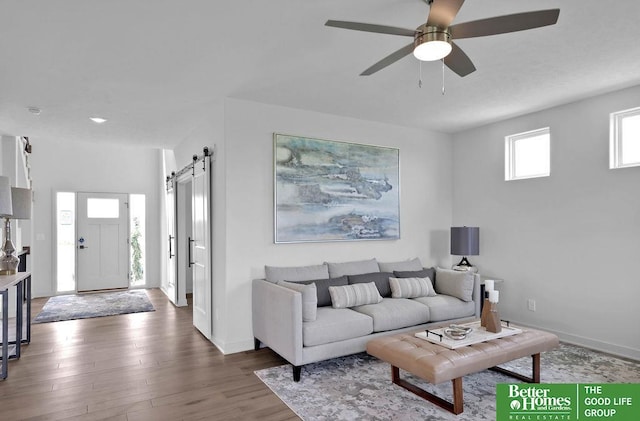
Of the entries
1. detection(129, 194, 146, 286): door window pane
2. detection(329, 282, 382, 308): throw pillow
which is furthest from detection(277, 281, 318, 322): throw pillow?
detection(129, 194, 146, 286): door window pane

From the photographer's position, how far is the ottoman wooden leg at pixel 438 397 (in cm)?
270

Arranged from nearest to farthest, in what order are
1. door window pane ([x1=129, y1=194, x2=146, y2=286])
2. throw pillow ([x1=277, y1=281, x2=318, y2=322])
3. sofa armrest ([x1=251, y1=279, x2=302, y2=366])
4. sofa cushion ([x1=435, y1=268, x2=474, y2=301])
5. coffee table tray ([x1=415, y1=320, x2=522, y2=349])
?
coffee table tray ([x1=415, y1=320, x2=522, y2=349]) → sofa armrest ([x1=251, y1=279, x2=302, y2=366]) → throw pillow ([x1=277, y1=281, x2=318, y2=322]) → sofa cushion ([x1=435, y1=268, x2=474, y2=301]) → door window pane ([x1=129, y1=194, x2=146, y2=286])

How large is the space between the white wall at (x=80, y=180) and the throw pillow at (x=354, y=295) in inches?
218

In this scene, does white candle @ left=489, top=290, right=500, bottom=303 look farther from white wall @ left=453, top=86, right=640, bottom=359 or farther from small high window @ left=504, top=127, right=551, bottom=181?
small high window @ left=504, top=127, right=551, bottom=181

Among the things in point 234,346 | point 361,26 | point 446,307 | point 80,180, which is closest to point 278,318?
point 234,346

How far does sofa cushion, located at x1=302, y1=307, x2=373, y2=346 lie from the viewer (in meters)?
3.41

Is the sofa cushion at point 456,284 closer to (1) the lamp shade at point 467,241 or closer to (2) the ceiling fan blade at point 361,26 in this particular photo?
(1) the lamp shade at point 467,241

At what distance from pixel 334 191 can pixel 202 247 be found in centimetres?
174

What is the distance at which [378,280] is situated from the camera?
14.7 feet

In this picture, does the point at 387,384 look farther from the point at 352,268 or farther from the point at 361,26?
the point at 361,26

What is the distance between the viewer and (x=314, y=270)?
4324mm

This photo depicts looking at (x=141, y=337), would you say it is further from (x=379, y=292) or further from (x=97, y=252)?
(x=97, y=252)

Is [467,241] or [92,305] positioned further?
[92,305]

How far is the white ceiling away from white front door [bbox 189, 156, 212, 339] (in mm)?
752
